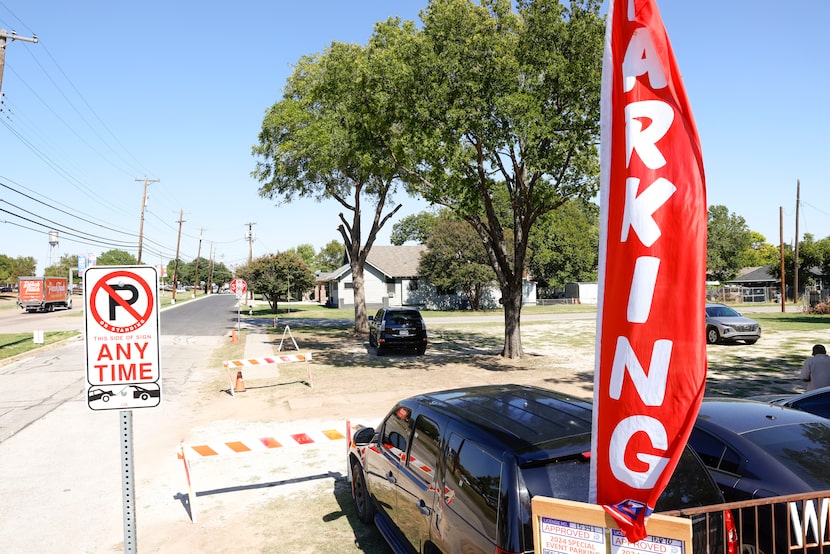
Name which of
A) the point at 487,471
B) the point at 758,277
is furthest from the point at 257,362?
the point at 758,277

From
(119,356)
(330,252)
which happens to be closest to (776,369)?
(119,356)

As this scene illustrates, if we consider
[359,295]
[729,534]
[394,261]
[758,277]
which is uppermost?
[394,261]

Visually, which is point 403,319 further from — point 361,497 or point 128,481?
point 128,481

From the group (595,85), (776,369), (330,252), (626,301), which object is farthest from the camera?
(330,252)

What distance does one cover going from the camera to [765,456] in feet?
15.6

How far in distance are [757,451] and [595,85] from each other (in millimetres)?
12255

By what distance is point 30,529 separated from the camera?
6367 millimetres

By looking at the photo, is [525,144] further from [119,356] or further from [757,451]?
[119,356]

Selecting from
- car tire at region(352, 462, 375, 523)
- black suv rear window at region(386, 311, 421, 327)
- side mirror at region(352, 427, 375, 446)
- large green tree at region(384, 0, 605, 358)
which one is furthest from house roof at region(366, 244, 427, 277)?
side mirror at region(352, 427, 375, 446)

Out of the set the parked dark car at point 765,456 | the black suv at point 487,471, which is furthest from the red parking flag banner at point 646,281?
the parked dark car at point 765,456

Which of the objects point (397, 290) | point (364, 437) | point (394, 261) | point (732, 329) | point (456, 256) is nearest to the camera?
point (364, 437)

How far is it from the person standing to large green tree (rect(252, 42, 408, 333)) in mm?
12841

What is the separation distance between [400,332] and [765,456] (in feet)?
53.1

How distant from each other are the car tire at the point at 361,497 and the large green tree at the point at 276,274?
37.2 metres
